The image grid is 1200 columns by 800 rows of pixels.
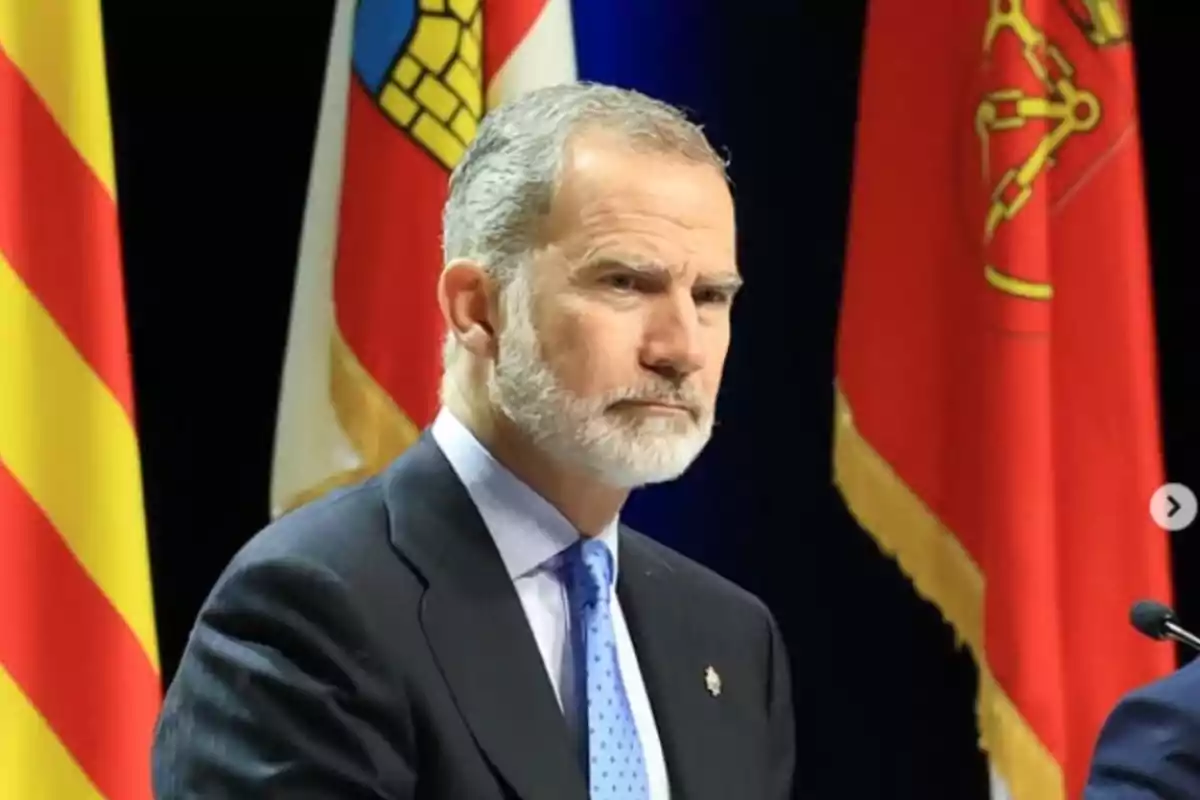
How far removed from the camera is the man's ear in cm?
132

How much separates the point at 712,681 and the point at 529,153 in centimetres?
52

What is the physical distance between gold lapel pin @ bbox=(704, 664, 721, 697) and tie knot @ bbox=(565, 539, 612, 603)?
0.16 meters

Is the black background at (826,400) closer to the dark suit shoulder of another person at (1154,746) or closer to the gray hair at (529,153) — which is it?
the dark suit shoulder of another person at (1154,746)

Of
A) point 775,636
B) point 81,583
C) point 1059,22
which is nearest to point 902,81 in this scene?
point 1059,22

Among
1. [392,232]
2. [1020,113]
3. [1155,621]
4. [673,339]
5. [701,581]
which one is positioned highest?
[1020,113]

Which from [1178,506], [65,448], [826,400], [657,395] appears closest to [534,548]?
[657,395]

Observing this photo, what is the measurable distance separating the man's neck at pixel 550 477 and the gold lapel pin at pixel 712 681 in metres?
0.19

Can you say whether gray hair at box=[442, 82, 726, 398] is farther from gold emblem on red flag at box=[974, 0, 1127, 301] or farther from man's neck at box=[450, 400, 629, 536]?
gold emblem on red flag at box=[974, 0, 1127, 301]

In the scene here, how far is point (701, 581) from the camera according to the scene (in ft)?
5.05

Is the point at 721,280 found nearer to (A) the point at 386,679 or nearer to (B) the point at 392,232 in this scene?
(A) the point at 386,679

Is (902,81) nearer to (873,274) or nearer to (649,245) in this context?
(873,274)

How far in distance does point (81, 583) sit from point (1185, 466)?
183cm

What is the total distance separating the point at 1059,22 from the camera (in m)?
2.35

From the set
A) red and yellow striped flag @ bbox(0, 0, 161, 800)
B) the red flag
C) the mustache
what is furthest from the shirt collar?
the red flag
